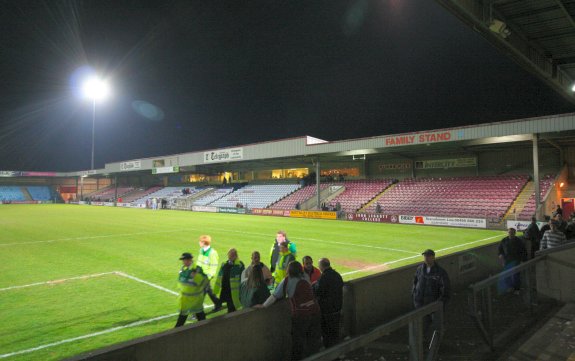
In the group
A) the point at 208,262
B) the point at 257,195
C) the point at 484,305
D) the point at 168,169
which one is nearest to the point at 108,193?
the point at 168,169

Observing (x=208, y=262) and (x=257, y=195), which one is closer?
(x=208, y=262)

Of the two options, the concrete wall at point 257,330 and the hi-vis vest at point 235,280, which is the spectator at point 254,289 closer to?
the concrete wall at point 257,330

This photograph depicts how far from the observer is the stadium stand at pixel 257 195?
1671 inches

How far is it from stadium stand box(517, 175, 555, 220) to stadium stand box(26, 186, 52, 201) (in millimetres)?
87269

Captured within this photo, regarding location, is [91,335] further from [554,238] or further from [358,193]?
[358,193]

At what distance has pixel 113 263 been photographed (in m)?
13.1

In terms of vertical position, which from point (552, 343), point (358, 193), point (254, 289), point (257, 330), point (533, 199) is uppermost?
point (358, 193)

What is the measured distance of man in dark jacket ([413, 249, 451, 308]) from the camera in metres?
5.60

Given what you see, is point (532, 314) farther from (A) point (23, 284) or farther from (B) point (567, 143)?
(B) point (567, 143)

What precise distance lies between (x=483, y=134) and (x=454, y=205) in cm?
646

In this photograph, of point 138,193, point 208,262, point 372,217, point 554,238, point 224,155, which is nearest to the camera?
point 208,262

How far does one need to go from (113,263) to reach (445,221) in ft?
71.6

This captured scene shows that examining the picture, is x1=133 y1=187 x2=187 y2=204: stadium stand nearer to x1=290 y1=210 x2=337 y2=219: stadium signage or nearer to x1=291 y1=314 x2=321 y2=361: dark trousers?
x1=290 y1=210 x2=337 y2=219: stadium signage

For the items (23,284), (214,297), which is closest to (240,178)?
(23,284)
